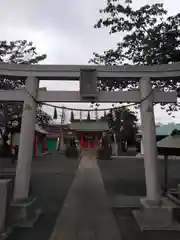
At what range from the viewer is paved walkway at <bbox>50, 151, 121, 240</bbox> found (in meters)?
6.93

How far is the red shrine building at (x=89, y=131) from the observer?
38622 mm

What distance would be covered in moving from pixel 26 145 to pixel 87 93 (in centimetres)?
220

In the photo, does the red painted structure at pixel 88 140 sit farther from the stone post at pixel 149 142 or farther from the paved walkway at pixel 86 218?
the stone post at pixel 149 142

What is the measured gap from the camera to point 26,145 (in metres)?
8.63

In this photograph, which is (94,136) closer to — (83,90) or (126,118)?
(126,118)

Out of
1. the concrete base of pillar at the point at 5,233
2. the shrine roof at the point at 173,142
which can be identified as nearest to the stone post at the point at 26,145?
the concrete base of pillar at the point at 5,233

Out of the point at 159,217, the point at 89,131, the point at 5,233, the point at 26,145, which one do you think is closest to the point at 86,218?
the point at 159,217

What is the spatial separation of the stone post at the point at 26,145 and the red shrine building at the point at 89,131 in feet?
80.5

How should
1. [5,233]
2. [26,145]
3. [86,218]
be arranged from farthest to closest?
[26,145] < [86,218] < [5,233]

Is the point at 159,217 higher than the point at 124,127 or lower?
lower

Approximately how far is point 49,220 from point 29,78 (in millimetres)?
3935

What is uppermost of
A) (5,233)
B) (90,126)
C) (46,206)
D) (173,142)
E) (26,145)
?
(90,126)

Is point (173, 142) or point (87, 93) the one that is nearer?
point (87, 93)

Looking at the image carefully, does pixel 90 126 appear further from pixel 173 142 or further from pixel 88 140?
pixel 173 142
